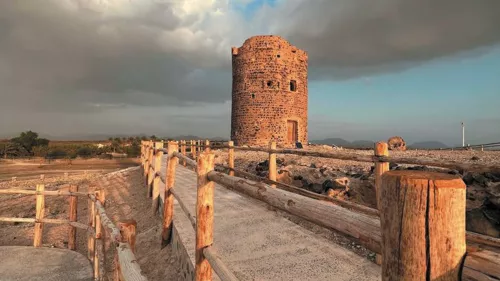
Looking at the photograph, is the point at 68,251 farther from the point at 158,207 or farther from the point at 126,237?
the point at 126,237

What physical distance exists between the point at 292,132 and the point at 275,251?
1713 centimetres

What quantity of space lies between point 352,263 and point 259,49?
17.6 meters

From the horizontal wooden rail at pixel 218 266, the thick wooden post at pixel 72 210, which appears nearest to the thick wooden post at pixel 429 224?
the horizontal wooden rail at pixel 218 266

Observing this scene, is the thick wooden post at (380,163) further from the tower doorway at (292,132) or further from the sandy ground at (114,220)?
the tower doorway at (292,132)

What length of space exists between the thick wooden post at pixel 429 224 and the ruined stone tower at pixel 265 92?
59.0 feet

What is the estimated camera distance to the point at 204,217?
7.46ft

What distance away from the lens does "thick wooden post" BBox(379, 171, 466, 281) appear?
2.85ft

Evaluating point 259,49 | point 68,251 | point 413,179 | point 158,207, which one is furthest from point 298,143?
point 413,179

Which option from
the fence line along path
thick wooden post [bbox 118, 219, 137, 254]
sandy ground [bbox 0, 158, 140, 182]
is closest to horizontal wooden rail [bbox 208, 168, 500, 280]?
thick wooden post [bbox 118, 219, 137, 254]

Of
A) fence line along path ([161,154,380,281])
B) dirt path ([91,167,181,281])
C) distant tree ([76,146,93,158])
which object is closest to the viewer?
fence line along path ([161,154,380,281])

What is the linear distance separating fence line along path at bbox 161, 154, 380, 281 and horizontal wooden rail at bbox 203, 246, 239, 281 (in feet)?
3.10

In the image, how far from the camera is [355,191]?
7.49 metres

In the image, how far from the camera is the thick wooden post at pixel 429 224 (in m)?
0.87

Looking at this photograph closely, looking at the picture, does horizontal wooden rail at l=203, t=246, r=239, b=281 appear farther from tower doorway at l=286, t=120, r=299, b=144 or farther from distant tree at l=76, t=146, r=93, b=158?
distant tree at l=76, t=146, r=93, b=158
